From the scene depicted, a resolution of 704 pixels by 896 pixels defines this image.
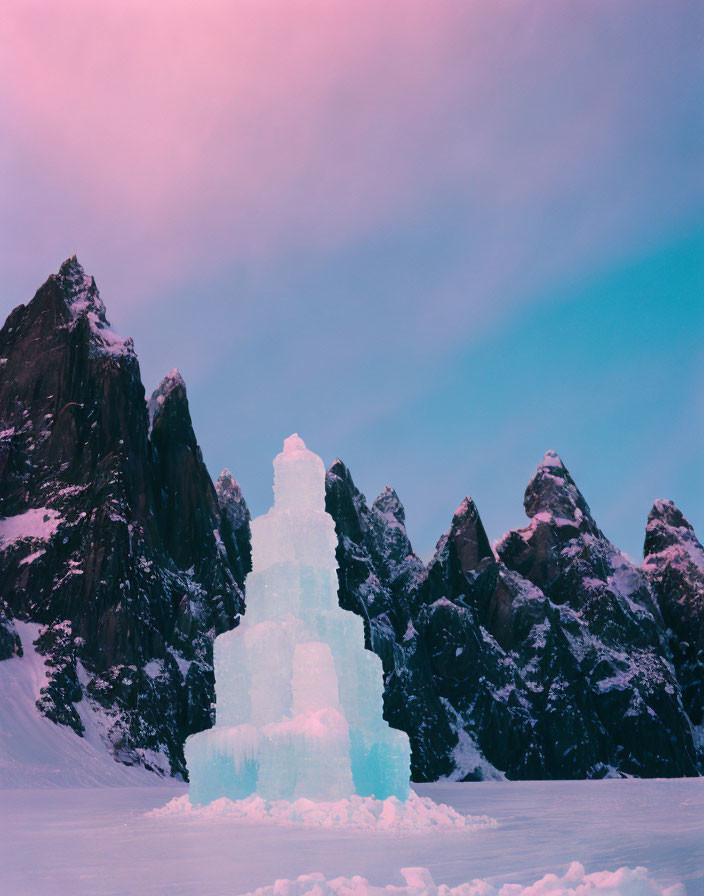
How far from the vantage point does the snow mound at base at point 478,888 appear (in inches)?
455

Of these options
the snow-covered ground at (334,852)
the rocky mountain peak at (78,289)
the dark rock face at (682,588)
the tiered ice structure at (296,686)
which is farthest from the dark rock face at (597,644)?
the tiered ice structure at (296,686)

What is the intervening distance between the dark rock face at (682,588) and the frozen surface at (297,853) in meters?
118

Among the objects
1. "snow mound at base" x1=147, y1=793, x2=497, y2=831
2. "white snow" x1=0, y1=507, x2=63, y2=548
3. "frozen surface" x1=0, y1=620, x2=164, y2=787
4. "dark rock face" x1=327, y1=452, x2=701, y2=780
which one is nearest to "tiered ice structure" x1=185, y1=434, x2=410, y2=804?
"snow mound at base" x1=147, y1=793, x2=497, y2=831

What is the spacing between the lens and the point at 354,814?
2397 cm

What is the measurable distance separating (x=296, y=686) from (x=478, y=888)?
16.5m

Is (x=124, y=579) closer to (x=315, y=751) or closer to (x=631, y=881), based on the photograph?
(x=315, y=751)

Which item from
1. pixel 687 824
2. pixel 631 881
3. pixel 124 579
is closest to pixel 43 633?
pixel 124 579

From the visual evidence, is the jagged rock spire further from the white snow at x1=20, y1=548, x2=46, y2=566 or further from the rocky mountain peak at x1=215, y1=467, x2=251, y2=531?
the white snow at x1=20, y1=548, x2=46, y2=566

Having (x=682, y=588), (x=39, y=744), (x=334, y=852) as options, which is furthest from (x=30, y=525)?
(x=682, y=588)

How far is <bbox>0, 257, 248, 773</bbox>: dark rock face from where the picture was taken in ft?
275

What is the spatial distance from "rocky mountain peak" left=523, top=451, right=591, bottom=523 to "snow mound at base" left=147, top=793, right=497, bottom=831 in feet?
388

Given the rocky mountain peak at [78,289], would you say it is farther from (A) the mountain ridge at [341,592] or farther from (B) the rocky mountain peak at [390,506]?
(B) the rocky mountain peak at [390,506]

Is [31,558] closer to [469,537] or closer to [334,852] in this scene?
[469,537]

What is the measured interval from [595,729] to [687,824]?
104638 millimetres
